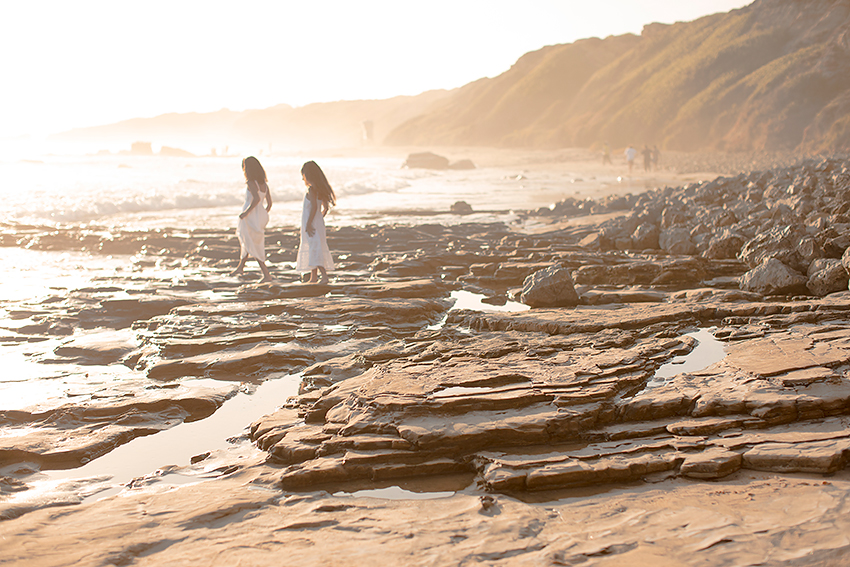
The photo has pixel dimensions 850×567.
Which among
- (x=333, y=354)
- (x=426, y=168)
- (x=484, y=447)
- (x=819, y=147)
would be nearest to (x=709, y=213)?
(x=333, y=354)

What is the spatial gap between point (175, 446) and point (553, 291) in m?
4.37

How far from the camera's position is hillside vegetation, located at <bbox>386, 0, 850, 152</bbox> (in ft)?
156

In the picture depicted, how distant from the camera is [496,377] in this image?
4164 millimetres

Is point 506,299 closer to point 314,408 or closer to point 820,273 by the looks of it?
point 820,273

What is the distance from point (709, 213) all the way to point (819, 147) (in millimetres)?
37973

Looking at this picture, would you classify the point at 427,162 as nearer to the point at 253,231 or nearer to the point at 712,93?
the point at 712,93

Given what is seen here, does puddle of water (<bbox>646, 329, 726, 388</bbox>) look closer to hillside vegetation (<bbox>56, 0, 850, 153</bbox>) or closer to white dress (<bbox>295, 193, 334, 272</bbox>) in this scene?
white dress (<bbox>295, 193, 334, 272</bbox>)

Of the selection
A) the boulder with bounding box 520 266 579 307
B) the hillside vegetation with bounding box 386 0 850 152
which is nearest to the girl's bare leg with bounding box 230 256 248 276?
the boulder with bounding box 520 266 579 307

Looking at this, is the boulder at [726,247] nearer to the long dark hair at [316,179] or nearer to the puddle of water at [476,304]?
the puddle of water at [476,304]

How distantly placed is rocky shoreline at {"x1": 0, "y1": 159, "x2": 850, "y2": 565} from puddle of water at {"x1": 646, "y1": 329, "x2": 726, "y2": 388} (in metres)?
0.07

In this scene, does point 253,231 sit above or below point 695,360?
above

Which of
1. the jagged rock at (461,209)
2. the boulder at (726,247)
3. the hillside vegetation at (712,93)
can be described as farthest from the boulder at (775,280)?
the hillside vegetation at (712,93)

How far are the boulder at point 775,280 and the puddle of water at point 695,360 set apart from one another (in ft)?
5.78

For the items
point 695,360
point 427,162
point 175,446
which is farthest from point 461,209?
point 427,162
